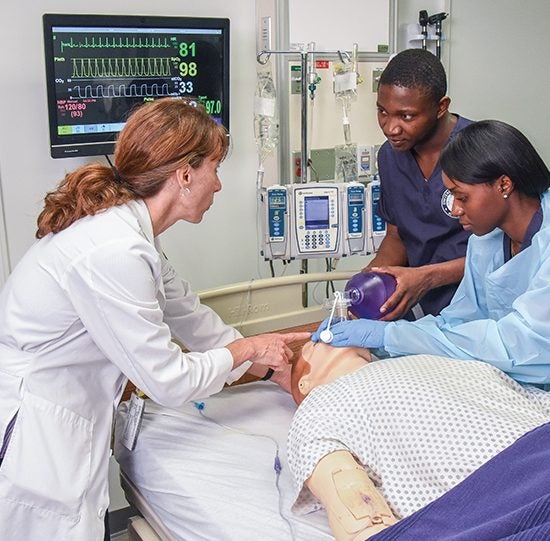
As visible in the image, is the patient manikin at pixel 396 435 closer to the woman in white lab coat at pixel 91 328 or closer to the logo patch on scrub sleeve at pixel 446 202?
the woman in white lab coat at pixel 91 328

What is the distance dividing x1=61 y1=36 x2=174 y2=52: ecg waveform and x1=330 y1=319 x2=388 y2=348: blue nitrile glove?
130 centimetres

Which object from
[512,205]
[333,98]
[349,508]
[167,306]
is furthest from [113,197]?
[333,98]

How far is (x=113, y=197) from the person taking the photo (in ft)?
5.15

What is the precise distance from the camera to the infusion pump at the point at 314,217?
257 cm

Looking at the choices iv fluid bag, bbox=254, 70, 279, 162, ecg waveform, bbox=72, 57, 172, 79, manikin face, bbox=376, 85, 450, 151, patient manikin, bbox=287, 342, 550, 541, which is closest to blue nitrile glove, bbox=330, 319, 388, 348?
patient manikin, bbox=287, 342, 550, 541

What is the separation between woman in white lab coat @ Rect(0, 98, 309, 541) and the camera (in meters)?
1.49

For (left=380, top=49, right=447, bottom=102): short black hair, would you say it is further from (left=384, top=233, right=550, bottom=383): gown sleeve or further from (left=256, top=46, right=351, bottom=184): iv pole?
(left=256, top=46, right=351, bottom=184): iv pole

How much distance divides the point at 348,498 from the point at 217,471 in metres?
0.40

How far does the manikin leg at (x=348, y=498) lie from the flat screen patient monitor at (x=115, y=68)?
1.56 meters

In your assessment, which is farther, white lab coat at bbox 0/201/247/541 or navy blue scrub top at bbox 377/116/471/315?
navy blue scrub top at bbox 377/116/471/315

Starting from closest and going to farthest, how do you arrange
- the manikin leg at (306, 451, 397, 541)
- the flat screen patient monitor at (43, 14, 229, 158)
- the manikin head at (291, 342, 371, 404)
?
the manikin leg at (306, 451, 397, 541)
the manikin head at (291, 342, 371, 404)
the flat screen patient monitor at (43, 14, 229, 158)

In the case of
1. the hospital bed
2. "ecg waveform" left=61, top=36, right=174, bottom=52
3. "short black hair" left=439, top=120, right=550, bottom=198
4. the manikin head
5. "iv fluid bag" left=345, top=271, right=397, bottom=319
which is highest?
"ecg waveform" left=61, top=36, right=174, bottom=52

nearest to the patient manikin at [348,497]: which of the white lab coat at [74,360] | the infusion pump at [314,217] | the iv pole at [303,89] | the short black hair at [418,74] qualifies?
the white lab coat at [74,360]

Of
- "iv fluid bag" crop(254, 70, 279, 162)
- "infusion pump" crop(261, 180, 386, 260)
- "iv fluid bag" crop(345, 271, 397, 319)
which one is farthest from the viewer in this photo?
"iv fluid bag" crop(254, 70, 279, 162)
